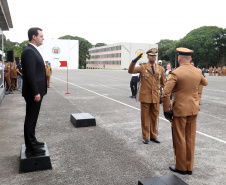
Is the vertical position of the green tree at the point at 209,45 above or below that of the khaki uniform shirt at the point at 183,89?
above

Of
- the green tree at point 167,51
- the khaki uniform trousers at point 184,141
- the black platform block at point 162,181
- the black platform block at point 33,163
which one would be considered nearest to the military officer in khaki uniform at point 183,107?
the khaki uniform trousers at point 184,141

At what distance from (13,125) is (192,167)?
5.32m

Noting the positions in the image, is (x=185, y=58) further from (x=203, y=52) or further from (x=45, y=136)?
(x=203, y=52)

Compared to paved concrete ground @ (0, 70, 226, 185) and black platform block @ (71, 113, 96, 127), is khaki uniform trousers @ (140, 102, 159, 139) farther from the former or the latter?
black platform block @ (71, 113, 96, 127)

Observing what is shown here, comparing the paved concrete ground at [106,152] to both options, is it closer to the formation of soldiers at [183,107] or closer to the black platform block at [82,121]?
the black platform block at [82,121]

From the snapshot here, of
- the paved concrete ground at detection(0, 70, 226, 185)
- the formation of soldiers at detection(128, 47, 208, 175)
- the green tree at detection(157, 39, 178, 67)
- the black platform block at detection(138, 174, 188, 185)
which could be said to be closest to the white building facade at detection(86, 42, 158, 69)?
the green tree at detection(157, 39, 178, 67)

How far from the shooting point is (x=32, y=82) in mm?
3801

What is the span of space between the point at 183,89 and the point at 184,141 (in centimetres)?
87

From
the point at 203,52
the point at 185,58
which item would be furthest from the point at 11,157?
the point at 203,52

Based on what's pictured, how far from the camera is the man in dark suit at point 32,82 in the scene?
12.5 ft

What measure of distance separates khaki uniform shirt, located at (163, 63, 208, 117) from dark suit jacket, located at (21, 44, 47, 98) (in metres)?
2.07

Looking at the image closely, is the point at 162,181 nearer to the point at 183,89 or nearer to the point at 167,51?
the point at 183,89

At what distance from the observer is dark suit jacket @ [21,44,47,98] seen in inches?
149

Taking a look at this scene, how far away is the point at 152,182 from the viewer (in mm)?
3303
